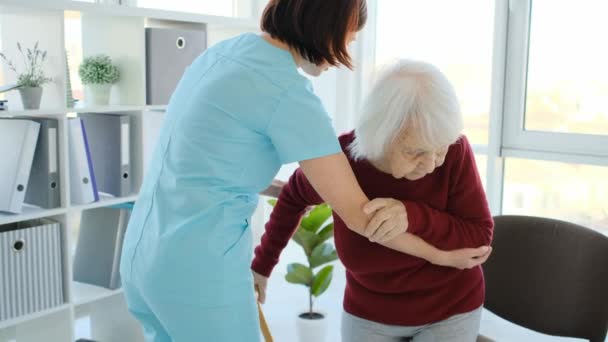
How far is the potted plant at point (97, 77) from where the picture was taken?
7.84 ft

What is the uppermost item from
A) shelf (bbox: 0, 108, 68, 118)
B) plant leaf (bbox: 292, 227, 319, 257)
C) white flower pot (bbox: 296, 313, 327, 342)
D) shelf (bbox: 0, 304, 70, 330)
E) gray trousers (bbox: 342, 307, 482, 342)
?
shelf (bbox: 0, 108, 68, 118)

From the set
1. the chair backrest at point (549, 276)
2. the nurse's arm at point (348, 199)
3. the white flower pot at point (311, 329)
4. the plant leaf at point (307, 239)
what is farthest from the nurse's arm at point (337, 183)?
the white flower pot at point (311, 329)

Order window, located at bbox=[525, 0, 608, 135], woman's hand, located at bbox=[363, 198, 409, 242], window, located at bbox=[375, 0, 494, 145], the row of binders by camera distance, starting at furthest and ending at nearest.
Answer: window, located at bbox=[375, 0, 494, 145] < window, located at bbox=[525, 0, 608, 135] < the row of binders < woman's hand, located at bbox=[363, 198, 409, 242]

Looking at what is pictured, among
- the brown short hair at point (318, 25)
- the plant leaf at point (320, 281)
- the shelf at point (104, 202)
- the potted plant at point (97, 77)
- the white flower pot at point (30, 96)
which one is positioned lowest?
the plant leaf at point (320, 281)

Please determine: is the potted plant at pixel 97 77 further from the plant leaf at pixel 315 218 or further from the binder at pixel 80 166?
the plant leaf at pixel 315 218

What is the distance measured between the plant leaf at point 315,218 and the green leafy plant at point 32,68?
1249 mm

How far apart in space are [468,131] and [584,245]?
147 centimetres

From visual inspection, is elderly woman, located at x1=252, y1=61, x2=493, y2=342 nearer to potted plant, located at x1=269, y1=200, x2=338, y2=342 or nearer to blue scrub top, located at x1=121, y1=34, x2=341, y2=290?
blue scrub top, located at x1=121, y1=34, x2=341, y2=290

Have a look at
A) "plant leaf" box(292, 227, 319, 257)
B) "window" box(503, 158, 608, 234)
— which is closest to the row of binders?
"plant leaf" box(292, 227, 319, 257)

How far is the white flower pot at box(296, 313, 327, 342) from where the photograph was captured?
2.93m

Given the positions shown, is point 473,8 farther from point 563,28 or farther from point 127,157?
point 127,157

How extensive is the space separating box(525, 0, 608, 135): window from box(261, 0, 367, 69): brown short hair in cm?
172

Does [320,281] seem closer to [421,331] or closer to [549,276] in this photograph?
[549,276]

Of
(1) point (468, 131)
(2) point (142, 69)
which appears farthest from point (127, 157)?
(1) point (468, 131)
